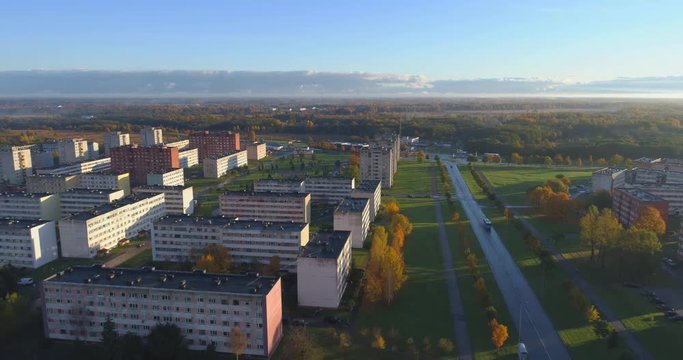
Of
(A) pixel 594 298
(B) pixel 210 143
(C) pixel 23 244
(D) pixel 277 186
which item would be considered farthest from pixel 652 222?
(B) pixel 210 143

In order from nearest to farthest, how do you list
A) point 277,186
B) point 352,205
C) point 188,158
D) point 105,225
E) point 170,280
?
point 170,280 < point 105,225 < point 352,205 < point 277,186 < point 188,158

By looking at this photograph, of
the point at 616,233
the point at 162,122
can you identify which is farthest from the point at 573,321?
the point at 162,122

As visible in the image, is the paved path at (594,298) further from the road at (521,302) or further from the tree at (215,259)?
the tree at (215,259)

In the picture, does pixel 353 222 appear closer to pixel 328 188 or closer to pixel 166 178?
pixel 328 188

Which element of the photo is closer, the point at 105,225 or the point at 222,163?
the point at 105,225

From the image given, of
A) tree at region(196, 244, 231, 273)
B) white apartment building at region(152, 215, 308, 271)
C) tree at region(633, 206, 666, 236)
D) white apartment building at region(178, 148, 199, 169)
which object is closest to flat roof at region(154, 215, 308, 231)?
white apartment building at region(152, 215, 308, 271)

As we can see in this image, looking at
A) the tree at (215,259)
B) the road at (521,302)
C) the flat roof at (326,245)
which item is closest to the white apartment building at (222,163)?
the road at (521,302)

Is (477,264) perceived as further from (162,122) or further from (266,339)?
(162,122)
